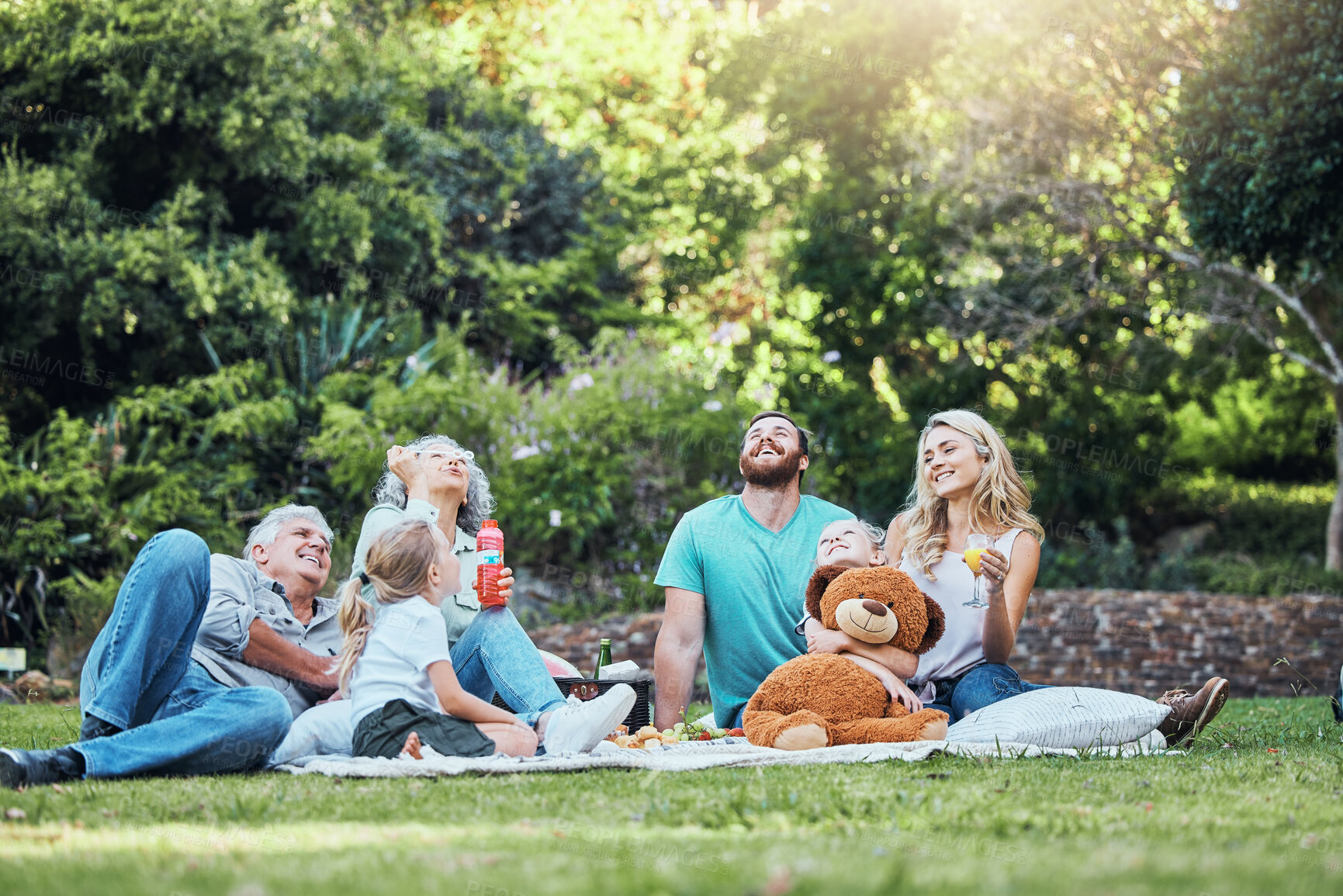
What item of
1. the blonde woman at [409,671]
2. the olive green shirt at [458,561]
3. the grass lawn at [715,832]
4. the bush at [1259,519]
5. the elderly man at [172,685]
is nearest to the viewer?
the grass lawn at [715,832]

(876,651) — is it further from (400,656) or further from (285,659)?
(285,659)

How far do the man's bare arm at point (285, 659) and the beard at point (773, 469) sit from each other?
76.9 inches

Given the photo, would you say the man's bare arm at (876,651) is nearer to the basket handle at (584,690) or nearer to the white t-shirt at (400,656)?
the basket handle at (584,690)

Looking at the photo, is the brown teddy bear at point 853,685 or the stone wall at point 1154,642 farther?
the stone wall at point 1154,642

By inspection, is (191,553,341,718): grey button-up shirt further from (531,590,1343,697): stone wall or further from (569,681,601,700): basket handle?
(531,590,1343,697): stone wall

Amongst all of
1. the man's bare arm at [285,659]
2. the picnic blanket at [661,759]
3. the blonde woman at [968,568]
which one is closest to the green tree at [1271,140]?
the blonde woman at [968,568]

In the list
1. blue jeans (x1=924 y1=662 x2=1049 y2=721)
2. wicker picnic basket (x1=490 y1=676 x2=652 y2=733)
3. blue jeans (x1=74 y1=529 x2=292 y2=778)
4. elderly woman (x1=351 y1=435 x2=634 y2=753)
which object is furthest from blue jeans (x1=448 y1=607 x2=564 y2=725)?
blue jeans (x1=924 y1=662 x2=1049 y2=721)

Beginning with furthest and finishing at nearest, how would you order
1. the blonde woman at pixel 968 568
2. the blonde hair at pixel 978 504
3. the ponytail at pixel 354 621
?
1. the blonde hair at pixel 978 504
2. the blonde woman at pixel 968 568
3. the ponytail at pixel 354 621

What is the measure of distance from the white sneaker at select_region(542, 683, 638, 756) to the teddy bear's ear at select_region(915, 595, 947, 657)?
1227 millimetres

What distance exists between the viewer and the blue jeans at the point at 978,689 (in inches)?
166

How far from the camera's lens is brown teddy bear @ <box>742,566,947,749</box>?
3852mm

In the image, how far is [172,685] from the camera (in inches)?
134

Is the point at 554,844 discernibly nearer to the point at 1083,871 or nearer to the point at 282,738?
the point at 1083,871

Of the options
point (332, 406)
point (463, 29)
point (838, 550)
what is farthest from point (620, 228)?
point (838, 550)
